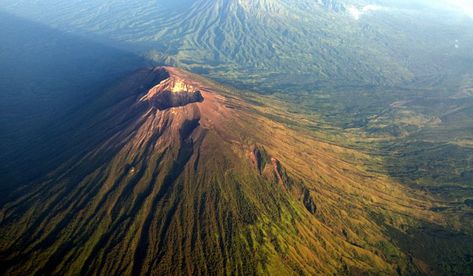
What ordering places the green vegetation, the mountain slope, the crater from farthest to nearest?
the crater
the green vegetation
the mountain slope

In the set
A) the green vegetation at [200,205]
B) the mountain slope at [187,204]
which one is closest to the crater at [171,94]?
the mountain slope at [187,204]

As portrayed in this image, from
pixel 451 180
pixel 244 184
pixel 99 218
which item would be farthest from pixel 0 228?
pixel 451 180

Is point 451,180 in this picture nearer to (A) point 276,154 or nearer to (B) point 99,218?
(A) point 276,154

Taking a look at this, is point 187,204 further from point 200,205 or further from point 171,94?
point 171,94

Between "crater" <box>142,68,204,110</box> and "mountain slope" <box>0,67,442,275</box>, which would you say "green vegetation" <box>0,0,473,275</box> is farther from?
"crater" <box>142,68,204,110</box>

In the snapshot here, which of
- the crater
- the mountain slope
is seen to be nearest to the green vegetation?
the mountain slope

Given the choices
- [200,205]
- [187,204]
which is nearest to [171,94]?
[187,204]

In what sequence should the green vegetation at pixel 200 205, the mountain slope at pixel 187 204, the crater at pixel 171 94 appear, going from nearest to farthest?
the mountain slope at pixel 187 204
the green vegetation at pixel 200 205
the crater at pixel 171 94

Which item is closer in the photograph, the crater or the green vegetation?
the green vegetation

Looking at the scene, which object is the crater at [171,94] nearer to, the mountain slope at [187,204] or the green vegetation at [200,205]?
the mountain slope at [187,204]
